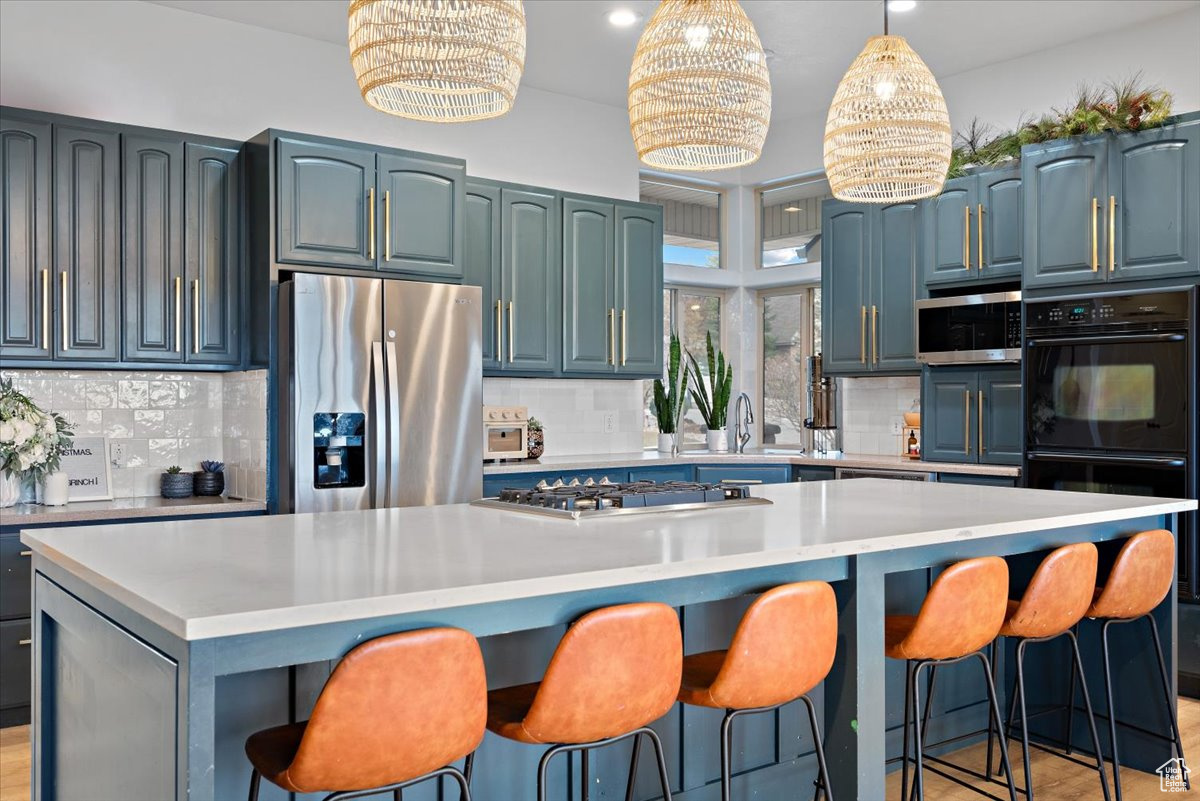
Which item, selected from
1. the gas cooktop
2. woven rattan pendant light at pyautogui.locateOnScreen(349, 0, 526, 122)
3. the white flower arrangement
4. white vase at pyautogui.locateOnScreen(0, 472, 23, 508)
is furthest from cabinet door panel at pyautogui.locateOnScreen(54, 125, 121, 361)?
woven rattan pendant light at pyautogui.locateOnScreen(349, 0, 526, 122)

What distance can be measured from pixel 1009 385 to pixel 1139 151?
4.05ft

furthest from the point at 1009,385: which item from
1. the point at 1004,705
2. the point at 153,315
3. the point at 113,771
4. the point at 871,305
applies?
the point at 113,771

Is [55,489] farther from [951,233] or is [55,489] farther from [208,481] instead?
[951,233]

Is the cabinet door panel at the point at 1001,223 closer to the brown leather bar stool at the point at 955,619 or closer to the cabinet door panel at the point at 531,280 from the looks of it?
the cabinet door panel at the point at 531,280

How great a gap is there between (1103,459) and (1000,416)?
2.03 ft

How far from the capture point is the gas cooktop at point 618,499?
2.74 metres

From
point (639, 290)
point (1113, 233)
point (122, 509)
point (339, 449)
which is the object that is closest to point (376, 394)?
point (339, 449)

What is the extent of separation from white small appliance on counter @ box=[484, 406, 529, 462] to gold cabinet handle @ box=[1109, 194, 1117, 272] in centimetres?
295

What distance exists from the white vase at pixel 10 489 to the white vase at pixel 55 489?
4.4 inches

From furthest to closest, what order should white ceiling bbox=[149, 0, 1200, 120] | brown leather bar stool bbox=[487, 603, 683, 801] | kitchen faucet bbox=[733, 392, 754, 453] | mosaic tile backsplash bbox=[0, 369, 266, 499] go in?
1. kitchen faucet bbox=[733, 392, 754, 453]
2. white ceiling bbox=[149, 0, 1200, 120]
3. mosaic tile backsplash bbox=[0, 369, 266, 499]
4. brown leather bar stool bbox=[487, 603, 683, 801]

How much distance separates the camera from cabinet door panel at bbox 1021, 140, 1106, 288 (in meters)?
4.54

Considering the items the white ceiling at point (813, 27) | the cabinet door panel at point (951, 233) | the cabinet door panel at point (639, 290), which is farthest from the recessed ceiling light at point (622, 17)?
the cabinet door panel at point (951, 233)

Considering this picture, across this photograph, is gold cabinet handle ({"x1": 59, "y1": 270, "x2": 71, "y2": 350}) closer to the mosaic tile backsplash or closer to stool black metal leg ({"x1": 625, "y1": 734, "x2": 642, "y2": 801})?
the mosaic tile backsplash

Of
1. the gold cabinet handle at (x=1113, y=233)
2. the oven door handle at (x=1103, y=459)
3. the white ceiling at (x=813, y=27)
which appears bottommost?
the oven door handle at (x=1103, y=459)
